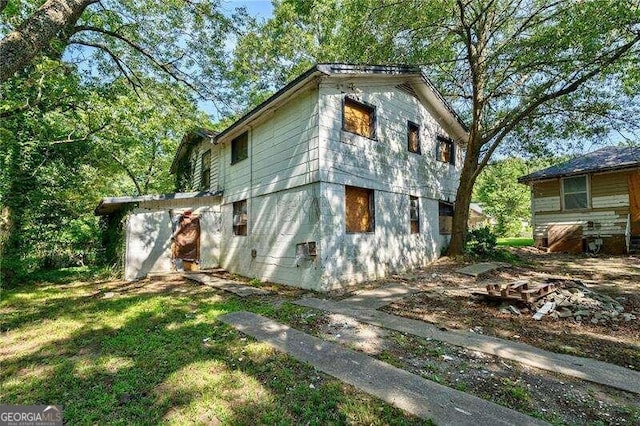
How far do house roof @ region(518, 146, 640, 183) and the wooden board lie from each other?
245cm

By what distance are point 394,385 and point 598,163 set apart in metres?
16.1

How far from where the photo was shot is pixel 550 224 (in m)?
14.4

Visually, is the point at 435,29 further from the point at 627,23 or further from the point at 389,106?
the point at 627,23

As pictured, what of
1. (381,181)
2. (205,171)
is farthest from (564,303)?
(205,171)

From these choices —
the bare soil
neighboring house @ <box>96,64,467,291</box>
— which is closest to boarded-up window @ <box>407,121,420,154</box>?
neighboring house @ <box>96,64,467,291</box>

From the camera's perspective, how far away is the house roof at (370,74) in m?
7.51

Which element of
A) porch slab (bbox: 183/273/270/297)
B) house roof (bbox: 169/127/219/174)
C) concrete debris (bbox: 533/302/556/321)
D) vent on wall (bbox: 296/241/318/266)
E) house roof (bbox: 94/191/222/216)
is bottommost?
porch slab (bbox: 183/273/270/297)

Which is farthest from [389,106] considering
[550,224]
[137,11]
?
[550,224]

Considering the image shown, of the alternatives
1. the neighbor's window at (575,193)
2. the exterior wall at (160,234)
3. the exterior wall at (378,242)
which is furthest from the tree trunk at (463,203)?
the exterior wall at (160,234)

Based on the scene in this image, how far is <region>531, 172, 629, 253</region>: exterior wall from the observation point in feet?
41.4

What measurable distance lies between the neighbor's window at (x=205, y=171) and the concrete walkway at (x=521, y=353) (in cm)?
982

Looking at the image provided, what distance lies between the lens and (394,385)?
3.04 m

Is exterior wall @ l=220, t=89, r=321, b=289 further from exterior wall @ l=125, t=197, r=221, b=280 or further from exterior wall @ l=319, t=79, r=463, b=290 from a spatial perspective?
exterior wall @ l=125, t=197, r=221, b=280

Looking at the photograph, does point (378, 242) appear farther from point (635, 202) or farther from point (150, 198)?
point (635, 202)
